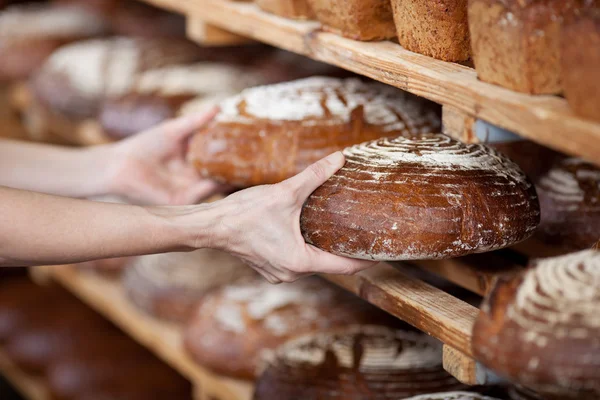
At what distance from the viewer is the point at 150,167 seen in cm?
196

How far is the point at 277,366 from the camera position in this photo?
5.49 ft

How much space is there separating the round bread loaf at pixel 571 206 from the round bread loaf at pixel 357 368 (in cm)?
34

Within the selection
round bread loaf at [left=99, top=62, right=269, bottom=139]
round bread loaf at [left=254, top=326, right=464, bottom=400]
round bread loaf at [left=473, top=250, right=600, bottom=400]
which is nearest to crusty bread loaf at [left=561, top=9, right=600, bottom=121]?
round bread loaf at [left=473, top=250, right=600, bottom=400]

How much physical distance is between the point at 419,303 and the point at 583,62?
47cm

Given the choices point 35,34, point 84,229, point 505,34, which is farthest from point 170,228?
point 35,34

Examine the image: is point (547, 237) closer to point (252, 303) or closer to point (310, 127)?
point (310, 127)

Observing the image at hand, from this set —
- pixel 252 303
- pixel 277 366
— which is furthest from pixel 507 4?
pixel 252 303

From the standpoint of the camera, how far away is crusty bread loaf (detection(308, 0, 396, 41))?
4.69 ft

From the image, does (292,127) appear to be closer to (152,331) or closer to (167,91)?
(167,91)

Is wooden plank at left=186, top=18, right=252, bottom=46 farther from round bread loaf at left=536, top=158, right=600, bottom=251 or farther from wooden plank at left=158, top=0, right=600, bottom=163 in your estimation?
round bread loaf at left=536, top=158, right=600, bottom=251

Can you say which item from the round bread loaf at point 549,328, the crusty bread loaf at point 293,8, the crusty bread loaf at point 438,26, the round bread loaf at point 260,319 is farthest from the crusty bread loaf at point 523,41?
the round bread loaf at point 260,319

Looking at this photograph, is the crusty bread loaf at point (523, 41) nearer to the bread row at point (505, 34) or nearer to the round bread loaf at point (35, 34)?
the bread row at point (505, 34)

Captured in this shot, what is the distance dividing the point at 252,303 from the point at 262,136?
0.59 meters

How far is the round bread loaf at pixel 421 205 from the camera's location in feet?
3.85
